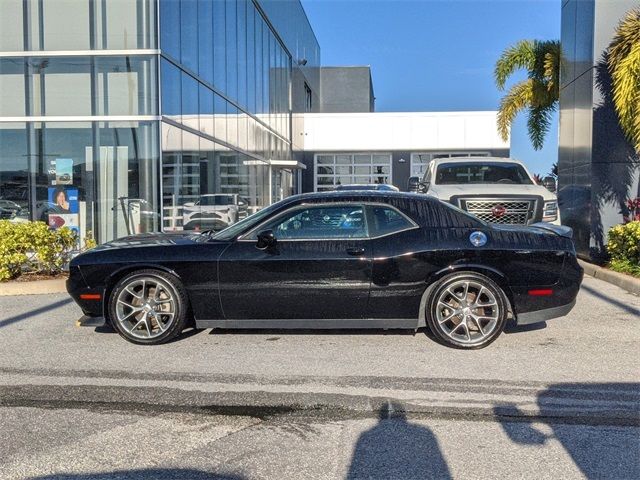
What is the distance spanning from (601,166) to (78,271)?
994cm

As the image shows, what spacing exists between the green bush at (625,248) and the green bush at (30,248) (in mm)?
8891

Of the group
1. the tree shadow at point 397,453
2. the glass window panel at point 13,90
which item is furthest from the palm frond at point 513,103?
the tree shadow at point 397,453

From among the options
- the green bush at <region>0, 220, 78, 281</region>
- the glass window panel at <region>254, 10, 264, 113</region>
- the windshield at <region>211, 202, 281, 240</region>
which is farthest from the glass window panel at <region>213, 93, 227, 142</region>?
the windshield at <region>211, 202, 281, 240</region>

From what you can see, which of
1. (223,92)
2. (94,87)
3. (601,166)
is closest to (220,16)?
(223,92)

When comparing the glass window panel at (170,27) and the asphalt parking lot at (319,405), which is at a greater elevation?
the glass window panel at (170,27)

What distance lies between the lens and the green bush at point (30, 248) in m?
9.73

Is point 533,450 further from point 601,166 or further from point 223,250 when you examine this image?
point 601,166

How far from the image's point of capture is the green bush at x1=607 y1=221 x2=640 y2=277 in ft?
34.5

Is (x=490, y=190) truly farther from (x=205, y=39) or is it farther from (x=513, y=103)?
(x=513, y=103)

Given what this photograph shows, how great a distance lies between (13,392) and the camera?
195 inches

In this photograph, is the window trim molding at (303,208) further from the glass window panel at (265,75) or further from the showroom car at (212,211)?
the glass window panel at (265,75)

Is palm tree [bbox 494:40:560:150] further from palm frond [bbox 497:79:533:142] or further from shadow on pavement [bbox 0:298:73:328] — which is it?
shadow on pavement [bbox 0:298:73:328]

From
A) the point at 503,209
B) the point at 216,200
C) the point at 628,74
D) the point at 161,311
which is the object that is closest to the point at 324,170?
the point at 216,200

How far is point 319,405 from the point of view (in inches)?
182
